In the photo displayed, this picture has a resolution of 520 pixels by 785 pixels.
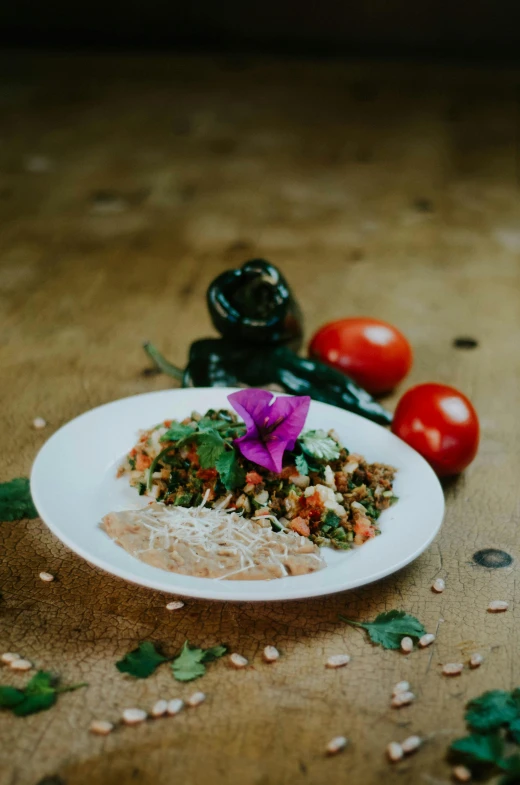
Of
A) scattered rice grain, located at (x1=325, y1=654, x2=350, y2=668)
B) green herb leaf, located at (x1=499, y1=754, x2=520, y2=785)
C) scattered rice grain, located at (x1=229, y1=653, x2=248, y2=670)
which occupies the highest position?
green herb leaf, located at (x1=499, y1=754, x2=520, y2=785)

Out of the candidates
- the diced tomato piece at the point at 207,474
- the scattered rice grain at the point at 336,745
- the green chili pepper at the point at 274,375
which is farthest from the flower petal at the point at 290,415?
the scattered rice grain at the point at 336,745

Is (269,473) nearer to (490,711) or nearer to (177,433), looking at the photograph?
(177,433)

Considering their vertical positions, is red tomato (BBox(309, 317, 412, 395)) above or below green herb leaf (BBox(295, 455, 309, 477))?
below

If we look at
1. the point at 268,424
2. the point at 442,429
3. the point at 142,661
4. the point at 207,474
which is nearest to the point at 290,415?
the point at 268,424

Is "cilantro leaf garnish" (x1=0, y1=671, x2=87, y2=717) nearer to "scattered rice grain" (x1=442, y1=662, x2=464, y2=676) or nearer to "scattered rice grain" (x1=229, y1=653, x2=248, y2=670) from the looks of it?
"scattered rice grain" (x1=229, y1=653, x2=248, y2=670)

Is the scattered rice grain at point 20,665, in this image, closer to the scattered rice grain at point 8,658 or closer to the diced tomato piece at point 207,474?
the scattered rice grain at point 8,658

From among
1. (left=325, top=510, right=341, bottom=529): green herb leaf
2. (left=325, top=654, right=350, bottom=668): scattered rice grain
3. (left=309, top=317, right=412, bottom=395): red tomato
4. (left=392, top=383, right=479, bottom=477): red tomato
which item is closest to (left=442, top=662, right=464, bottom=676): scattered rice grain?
(left=325, top=654, right=350, bottom=668): scattered rice grain

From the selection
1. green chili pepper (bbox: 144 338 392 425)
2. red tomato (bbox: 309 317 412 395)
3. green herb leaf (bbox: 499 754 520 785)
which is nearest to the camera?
green herb leaf (bbox: 499 754 520 785)
